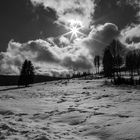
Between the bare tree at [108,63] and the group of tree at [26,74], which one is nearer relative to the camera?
the group of tree at [26,74]

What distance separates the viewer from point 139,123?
703 cm

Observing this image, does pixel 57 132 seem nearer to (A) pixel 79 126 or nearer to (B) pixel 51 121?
(A) pixel 79 126

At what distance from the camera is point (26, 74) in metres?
53.1

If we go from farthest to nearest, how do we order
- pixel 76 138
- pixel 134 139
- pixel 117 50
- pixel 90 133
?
pixel 117 50 → pixel 90 133 → pixel 76 138 → pixel 134 139

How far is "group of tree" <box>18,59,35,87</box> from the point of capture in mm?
51975

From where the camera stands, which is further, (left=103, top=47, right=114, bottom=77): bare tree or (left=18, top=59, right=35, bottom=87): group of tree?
(left=103, top=47, right=114, bottom=77): bare tree

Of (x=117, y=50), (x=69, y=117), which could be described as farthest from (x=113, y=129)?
(x=117, y=50)

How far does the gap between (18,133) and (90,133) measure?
9.52ft

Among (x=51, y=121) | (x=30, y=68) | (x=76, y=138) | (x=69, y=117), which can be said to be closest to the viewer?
(x=76, y=138)

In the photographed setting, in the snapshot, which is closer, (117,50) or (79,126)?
(79,126)

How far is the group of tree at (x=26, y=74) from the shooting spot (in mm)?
51975

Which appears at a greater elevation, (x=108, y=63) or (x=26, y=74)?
(x=108, y=63)

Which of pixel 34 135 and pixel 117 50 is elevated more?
pixel 117 50

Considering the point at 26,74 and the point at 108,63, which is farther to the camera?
the point at 108,63
